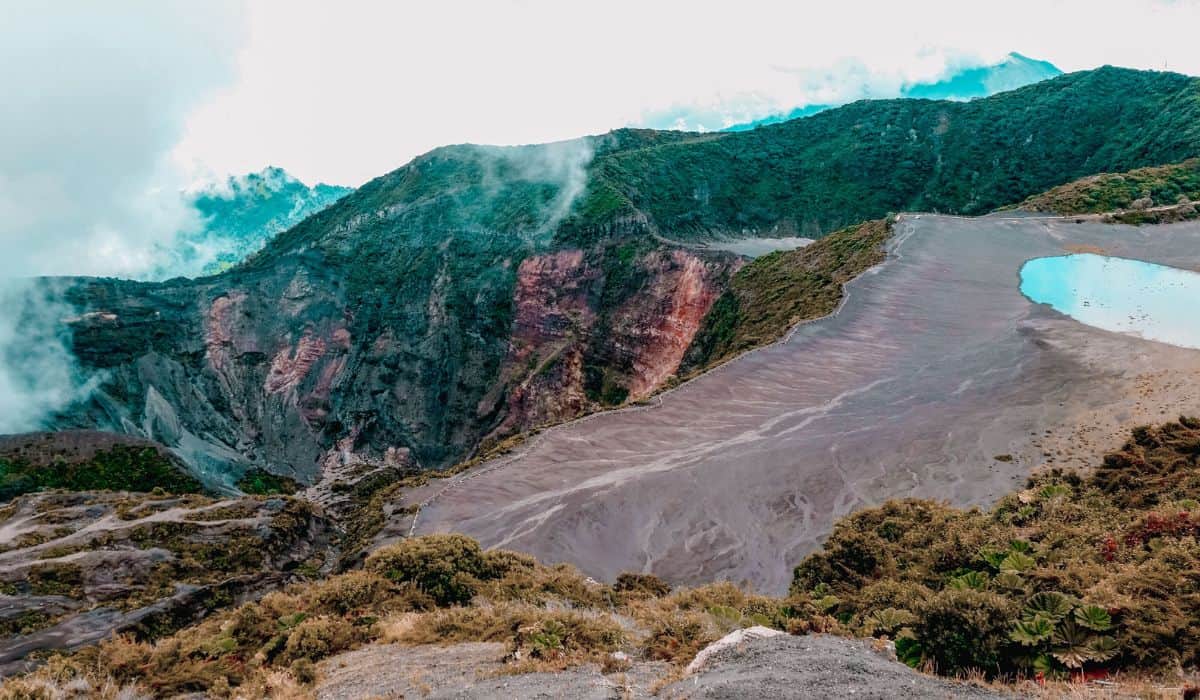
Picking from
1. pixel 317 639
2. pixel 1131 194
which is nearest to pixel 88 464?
pixel 317 639

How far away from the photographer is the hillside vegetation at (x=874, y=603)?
24.9ft

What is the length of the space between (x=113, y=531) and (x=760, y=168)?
98.1 metres

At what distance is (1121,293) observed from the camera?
34906mm

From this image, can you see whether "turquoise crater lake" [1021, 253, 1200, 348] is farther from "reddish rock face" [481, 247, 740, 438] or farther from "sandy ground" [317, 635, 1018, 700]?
"sandy ground" [317, 635, 1018, 700]

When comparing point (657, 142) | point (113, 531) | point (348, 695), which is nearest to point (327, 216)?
point (657, 142)

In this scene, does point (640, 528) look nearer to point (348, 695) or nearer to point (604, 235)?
point (348, 695)

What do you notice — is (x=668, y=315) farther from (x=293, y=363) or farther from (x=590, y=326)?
(x=293, y=363)

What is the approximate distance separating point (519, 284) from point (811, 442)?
198ft

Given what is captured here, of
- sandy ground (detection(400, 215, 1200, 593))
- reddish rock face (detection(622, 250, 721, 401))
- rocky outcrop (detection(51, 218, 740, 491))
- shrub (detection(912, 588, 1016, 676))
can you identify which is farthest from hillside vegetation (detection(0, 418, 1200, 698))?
rocky outcrop (detection(51, 218, 740, 491))

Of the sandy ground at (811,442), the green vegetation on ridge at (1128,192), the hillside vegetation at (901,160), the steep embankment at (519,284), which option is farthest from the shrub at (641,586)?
the hillside vegetation at (901,160)

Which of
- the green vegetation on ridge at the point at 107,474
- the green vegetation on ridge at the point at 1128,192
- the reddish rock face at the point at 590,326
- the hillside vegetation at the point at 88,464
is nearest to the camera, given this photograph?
the green vegetation on ridge at the point at 107,474

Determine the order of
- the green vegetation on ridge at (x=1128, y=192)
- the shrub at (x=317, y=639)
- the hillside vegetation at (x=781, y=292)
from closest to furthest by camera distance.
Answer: the shrub at (x=317, y=639), the hillside vegetation at (x=781, y=292), the green vegetation on ridge at (x=1128, y=192)

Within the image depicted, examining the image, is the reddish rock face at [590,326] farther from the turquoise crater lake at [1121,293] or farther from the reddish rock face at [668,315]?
the turquoise crater lake at [1121,293]

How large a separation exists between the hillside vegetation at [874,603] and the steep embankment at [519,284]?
127 feet
